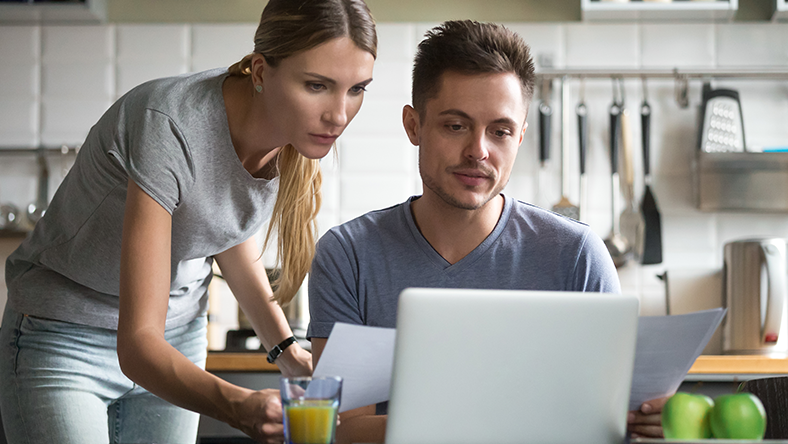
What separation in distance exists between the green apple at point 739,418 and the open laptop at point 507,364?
89mm

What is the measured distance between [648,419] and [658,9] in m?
1.85

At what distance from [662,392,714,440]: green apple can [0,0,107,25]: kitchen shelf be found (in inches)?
88.1

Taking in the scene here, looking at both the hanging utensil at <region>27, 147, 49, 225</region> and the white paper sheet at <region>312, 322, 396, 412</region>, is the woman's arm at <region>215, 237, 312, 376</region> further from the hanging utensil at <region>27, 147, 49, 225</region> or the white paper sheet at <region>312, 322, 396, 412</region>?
the hanging utensil at <region>27, 147, 49, 225</region>

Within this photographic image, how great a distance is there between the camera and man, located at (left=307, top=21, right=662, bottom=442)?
1.12 meters

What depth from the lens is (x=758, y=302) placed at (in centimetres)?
209

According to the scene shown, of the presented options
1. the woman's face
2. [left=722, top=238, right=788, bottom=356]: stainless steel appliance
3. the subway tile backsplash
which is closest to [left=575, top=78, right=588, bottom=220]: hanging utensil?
the subway tile backsplash

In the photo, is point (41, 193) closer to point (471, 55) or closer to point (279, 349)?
point (279, 349)

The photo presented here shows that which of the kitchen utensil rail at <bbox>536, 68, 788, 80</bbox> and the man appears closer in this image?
the man

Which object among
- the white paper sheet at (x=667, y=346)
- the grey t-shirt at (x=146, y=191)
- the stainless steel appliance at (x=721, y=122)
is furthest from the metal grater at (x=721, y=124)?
the white paper sheet at (x=667, y=346)

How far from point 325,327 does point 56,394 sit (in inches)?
16.4

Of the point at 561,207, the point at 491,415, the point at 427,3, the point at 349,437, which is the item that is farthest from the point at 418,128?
the point at 427,3

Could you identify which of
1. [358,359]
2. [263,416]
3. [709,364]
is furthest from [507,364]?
[709,364]

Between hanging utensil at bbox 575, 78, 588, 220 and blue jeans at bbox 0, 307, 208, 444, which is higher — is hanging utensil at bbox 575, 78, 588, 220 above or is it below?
above

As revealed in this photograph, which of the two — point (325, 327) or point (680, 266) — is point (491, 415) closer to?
point (325, 327)
